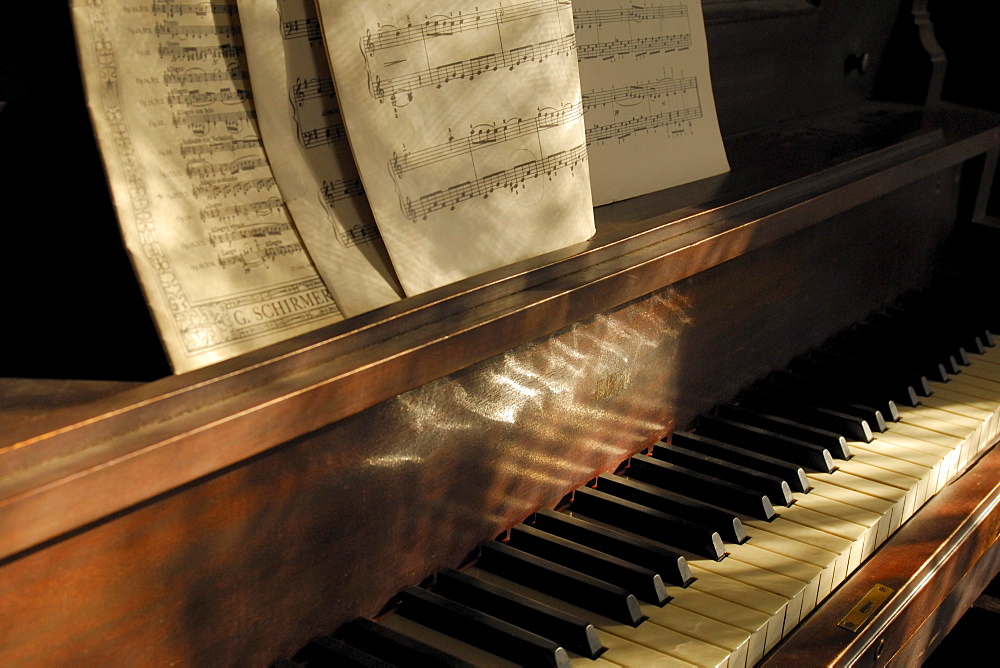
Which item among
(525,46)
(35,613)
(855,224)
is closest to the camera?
(35,613)

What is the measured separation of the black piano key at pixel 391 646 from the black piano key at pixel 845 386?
1117 millimetres

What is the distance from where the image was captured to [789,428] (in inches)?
71.6

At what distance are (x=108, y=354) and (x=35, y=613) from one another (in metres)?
0.31

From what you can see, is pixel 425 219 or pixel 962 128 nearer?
pixel 425 219

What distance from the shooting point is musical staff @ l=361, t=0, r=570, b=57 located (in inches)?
47.2

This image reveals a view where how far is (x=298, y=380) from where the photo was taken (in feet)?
3.44

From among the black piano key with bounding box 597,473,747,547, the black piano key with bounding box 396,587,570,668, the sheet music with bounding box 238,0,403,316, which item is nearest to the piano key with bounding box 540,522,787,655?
the black piano key with bounding box 597,473,747,547

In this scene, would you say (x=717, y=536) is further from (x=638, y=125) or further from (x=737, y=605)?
(x=638, y=125)

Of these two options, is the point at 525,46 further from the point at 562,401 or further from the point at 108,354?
the point at 108,354

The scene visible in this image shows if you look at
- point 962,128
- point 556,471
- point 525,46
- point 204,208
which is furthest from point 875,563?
point 962,128

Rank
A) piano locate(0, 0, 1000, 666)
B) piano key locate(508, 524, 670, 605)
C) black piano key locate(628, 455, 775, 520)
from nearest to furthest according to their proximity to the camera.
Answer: piano locate(0, 0, 1000, 666) < piano key locate(508, 524, 670, 605) < black piano key locate(628, 455, 775, 520)

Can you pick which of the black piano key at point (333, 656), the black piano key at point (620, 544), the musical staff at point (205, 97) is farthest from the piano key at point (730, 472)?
the musical staff at point (205, 97)

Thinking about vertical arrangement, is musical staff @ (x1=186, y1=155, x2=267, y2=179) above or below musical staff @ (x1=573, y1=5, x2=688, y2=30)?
below

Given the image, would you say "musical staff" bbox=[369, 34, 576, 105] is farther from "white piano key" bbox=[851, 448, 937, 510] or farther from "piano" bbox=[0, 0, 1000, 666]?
"white piano key" bbox=[851, 448, 937, 510]
